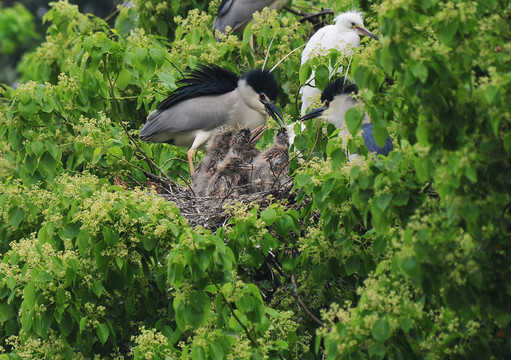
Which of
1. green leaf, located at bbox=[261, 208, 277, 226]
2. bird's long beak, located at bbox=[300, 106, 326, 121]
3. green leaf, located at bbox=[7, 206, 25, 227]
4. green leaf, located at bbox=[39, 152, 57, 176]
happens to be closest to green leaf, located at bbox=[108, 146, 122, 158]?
green leaf, located at bbox=[39, 152, 57, 176]

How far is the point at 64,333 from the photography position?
4.39 meters

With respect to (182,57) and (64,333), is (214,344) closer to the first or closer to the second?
(64,333)

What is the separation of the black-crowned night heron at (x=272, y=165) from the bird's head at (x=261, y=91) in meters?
0.33

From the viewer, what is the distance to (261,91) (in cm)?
649

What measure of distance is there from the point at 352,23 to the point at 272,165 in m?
1.68

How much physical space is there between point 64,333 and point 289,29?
9.51ft

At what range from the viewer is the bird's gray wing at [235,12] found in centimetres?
834

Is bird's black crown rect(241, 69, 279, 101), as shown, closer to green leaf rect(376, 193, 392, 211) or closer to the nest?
the nest

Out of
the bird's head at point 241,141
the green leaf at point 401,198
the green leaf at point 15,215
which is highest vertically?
the green leaf at point 401,198

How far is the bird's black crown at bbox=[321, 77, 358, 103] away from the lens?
20.1ft

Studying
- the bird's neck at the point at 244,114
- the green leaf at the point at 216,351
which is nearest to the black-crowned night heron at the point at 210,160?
the bird's neck at the point at 244,114

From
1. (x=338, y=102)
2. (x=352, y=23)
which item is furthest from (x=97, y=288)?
(x=352, y=23)

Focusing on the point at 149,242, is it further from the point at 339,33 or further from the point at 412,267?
the point at 339,33

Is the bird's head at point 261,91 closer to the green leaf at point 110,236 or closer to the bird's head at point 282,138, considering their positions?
the bird's head at point 282,138
